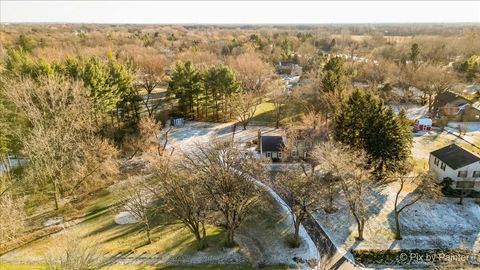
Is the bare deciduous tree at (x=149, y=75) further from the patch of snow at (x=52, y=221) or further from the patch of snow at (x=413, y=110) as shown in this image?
the patch of snow at (x=413, y=110)

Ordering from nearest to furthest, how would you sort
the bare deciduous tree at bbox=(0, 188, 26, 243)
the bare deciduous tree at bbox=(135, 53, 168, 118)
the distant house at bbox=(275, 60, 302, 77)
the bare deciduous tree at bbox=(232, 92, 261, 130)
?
the bare deciduous tree at bbox=(0, 188, 26, 243)
the bare deciduous tree at bbox=(232, 92, 261, 130)
the bare deciduous tree at bbox=(135, 53, 168, 118)
the distant house at bbox=(275, 60, 302, 77)

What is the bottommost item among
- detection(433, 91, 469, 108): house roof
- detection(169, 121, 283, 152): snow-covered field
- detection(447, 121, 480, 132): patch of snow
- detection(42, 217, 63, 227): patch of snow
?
detection(42, 217, 63, 227): patch of snow

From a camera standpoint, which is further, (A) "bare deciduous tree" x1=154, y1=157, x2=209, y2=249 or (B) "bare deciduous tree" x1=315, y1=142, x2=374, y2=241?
(B) "bare deciduous tree" x1=315, y1=142, x2=374, y2=241

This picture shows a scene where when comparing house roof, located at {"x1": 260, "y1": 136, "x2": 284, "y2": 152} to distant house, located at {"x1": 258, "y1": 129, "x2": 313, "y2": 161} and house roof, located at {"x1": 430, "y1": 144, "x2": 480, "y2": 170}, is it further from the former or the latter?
house roof, located at {"x1": 430, "y1": 144, "x2": 480, "y2": 170}

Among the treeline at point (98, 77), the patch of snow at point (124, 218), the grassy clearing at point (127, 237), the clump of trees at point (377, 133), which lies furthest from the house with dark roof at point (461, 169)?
the treeline at point (98, 77)

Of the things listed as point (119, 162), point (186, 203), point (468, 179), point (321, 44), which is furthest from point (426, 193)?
point (321, 44)

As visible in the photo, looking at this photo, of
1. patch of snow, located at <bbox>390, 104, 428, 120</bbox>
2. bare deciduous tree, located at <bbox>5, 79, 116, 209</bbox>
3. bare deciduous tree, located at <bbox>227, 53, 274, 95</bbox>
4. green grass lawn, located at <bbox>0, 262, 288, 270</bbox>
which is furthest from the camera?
bare deciduous tree, located at <bbox>227, 53, 274, 95</bbox>

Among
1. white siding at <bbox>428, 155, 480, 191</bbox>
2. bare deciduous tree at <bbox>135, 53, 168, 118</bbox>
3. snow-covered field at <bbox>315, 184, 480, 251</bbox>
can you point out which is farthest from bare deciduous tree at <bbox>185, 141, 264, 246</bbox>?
bare deciduous tree at <bbox>135, 53, 168, 118</bbox>

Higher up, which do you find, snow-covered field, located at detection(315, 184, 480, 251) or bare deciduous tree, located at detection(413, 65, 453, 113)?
bare deciduous tree, located at detection(413, 65, 453, 113)
